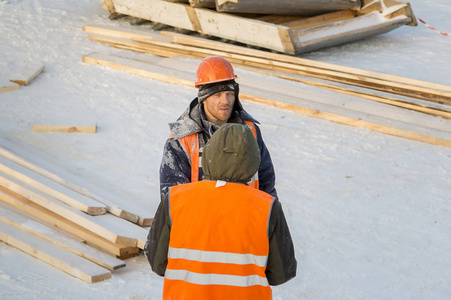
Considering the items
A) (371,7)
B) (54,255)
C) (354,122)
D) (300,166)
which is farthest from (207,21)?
(54,255)

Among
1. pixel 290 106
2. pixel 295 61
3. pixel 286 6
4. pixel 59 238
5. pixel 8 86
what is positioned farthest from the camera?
pixel 286 6

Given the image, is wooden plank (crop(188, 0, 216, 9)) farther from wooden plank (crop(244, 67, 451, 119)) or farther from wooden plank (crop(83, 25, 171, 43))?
wooden plank (crop(244, 67, 451, 119))

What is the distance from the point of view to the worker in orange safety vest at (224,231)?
2578mm

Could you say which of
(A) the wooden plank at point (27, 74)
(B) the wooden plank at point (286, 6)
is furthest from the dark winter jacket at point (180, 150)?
(B) the wooden plank at point (286, 6)

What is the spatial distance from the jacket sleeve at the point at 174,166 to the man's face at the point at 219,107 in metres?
0.27

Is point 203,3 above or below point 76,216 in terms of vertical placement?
above

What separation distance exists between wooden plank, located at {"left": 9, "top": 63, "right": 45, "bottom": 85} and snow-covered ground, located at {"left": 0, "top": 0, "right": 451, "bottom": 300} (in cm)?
11

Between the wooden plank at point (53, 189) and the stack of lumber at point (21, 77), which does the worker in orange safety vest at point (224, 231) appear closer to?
the wooden plank at point (53, 189)

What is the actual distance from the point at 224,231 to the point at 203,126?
104 centimetres

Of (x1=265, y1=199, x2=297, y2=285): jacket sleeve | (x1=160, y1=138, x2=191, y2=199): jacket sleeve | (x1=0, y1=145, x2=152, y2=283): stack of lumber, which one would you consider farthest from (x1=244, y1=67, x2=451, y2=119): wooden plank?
(x1=265, y1=199, x2=297, y2=285): jacket sleeve

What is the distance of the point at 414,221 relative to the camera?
603 centimetres

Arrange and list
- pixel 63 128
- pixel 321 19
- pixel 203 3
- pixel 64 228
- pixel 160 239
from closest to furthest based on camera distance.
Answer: pixel 160 239 → pixel 64 228 → pixel 63 128 → pixel 203 3 → pixel 321 19

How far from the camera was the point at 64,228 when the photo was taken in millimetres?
5238

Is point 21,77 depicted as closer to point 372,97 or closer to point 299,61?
point 299,61
